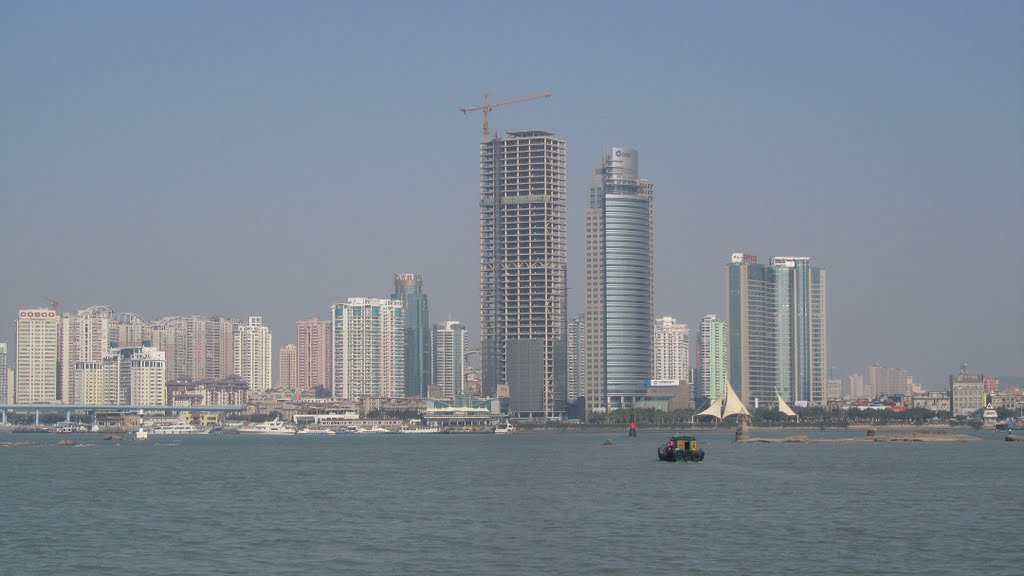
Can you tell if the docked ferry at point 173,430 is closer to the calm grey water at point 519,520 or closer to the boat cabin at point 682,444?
the calm grey water at point 519,520

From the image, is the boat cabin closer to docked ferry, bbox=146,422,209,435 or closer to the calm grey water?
the calm grey water

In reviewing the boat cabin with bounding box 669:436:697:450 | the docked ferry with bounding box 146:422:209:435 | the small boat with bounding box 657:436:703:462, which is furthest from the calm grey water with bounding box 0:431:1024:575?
the docked ferry with bounding box 146:422:209:435

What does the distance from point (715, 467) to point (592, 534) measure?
3704 cm

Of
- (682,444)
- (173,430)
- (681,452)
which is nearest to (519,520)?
(681,452)

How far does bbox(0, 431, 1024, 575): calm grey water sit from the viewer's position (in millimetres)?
34500

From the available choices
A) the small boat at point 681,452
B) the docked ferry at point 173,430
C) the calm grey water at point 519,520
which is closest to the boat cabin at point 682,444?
the small boat at point 681,452

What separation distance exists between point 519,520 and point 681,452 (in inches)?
1563

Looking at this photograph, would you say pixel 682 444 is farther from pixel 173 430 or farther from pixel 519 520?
pixel 173 430

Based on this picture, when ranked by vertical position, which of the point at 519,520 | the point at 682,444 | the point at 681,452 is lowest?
the point at 681,452

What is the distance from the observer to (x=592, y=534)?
40.1 metres

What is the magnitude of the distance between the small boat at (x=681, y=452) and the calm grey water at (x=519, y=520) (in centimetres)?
500

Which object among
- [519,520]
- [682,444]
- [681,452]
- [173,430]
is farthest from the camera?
[173,430]

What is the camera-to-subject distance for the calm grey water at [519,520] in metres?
34.5

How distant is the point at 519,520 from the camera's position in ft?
145
